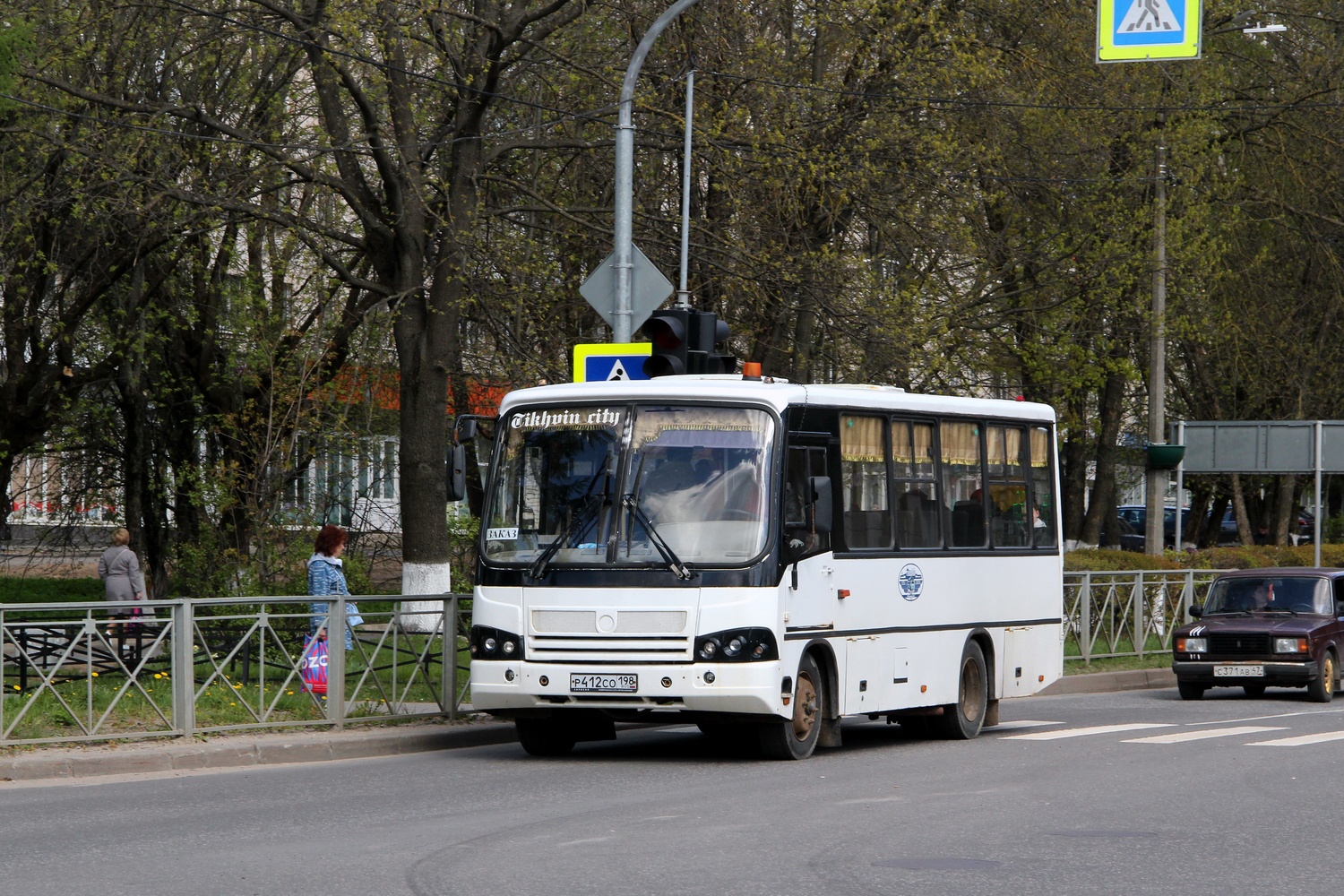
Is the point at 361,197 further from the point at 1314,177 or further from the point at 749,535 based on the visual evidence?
the point at 1314,177

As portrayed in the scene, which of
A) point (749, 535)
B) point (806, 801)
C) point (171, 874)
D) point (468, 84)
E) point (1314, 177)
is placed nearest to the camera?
point (171, 874)

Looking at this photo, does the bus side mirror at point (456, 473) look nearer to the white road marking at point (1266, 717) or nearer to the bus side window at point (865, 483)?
the bus side window at point (865, 483)

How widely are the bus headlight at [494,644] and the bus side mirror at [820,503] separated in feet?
7.77

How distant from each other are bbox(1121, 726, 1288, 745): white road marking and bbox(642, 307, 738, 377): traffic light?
4956mm

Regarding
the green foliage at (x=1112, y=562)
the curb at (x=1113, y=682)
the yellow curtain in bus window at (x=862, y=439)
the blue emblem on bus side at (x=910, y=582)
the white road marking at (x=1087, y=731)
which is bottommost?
the curb at (x=1113, y=682)

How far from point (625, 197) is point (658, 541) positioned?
543cm

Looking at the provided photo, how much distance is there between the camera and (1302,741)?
52.3ft

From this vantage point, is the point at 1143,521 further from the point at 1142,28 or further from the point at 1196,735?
the point at 1196,735

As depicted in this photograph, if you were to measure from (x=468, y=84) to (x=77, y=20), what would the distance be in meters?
4.98

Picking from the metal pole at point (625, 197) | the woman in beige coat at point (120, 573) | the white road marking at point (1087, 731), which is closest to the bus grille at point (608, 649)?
the white road marking at point (1087, 731)

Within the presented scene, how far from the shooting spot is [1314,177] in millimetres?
36875

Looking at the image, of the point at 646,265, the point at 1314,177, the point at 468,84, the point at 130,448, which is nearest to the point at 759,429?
the point at 646,265

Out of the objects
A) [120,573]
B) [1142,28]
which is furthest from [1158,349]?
[120,573]

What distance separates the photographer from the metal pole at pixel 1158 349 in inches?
1168
